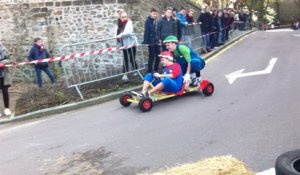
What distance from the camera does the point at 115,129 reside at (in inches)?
321

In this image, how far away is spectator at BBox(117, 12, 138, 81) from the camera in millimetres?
12297

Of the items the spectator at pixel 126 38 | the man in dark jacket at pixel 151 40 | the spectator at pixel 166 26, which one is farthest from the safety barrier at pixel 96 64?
the spectator at pixel 166 26

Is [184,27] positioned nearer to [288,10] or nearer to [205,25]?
[205,25]

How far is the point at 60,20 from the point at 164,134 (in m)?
10.1

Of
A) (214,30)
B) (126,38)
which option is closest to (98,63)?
(126,38)

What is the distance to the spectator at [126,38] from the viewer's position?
40.3 ft

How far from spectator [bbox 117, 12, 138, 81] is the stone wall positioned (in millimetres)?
2860

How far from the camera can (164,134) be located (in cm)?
752

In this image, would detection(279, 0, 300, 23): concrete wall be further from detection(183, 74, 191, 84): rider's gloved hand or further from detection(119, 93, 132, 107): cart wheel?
detection(119, 93, 132, 107): cart wheel

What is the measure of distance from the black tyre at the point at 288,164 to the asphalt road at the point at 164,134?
46.2 inches

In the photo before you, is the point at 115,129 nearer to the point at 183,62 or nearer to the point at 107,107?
the point at 107,107

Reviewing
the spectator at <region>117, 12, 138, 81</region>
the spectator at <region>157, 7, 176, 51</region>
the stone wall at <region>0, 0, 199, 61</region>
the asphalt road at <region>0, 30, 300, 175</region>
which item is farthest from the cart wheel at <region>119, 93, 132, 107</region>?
the stone wall at <region>0, 0, 199, 61</region>

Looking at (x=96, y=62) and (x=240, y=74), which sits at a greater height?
(x=96, y=62)

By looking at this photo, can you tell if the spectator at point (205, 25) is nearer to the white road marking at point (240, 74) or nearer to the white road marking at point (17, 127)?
the white road marking at point (240, 74)
